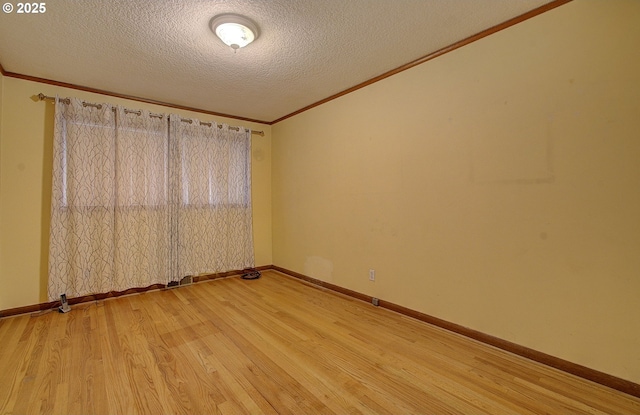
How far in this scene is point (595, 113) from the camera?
170 cm

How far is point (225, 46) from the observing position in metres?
2.34

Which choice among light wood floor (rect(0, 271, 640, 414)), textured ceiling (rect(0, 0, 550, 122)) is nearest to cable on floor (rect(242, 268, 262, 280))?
light wood floor (rect(0, 271, 640, 414))

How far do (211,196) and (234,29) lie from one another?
7.96 ft

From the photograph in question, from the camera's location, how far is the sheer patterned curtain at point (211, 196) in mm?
3711

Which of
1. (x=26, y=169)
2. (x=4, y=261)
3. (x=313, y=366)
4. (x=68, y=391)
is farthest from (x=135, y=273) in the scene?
(x=313, y=366)

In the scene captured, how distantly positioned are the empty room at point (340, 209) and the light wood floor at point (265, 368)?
0.06 feet

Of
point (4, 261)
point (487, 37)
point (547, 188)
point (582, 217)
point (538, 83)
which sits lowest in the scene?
point (4, 261)

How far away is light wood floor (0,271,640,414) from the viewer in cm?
152

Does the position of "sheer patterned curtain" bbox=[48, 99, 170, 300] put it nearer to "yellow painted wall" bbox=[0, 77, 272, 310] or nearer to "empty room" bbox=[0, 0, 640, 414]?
"empty room" bbox=[0, 0, 640, 414]

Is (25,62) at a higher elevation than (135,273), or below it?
higher

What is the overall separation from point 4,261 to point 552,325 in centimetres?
474

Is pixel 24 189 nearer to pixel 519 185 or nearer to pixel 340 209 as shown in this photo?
pixel 340 209

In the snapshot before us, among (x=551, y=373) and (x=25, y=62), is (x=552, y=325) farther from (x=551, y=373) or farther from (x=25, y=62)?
(x=25, y=62)

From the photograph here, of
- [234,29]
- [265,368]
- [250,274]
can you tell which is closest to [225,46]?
[234,29]
